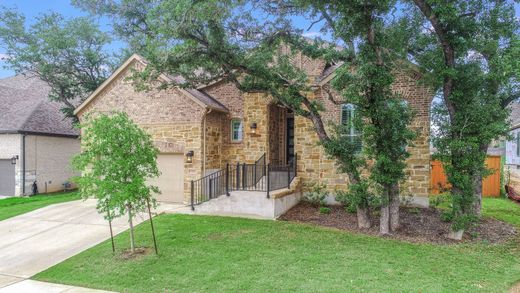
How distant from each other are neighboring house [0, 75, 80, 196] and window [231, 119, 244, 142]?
8157mm

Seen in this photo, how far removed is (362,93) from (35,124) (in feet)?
55.1

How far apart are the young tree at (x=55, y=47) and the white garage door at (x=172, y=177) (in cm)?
790

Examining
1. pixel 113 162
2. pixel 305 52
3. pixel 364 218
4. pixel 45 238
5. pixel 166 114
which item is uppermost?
pixel 305 52

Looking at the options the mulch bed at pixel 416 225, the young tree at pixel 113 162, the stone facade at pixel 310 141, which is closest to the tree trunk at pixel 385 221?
the mulch bed at pixel 416 225

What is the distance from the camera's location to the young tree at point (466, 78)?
877cm

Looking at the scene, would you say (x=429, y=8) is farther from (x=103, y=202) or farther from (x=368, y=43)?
(x=103, y=202)

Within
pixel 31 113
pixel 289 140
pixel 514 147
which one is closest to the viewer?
pixel 289 140

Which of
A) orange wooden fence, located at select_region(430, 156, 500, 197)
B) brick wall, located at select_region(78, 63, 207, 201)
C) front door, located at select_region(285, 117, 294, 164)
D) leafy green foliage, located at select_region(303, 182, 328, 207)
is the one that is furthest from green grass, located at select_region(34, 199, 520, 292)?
orange wooden fence, located at select_region(430, 156, 500, 197)

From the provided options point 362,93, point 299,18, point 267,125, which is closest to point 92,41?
point 267,125

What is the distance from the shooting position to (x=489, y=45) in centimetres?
932

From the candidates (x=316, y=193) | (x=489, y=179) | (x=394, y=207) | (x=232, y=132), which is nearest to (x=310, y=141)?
(x=316, y=193)

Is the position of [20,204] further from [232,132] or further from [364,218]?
[364,218]

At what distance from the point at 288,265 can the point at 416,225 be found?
5.12m

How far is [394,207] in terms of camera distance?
1002 centimetres
